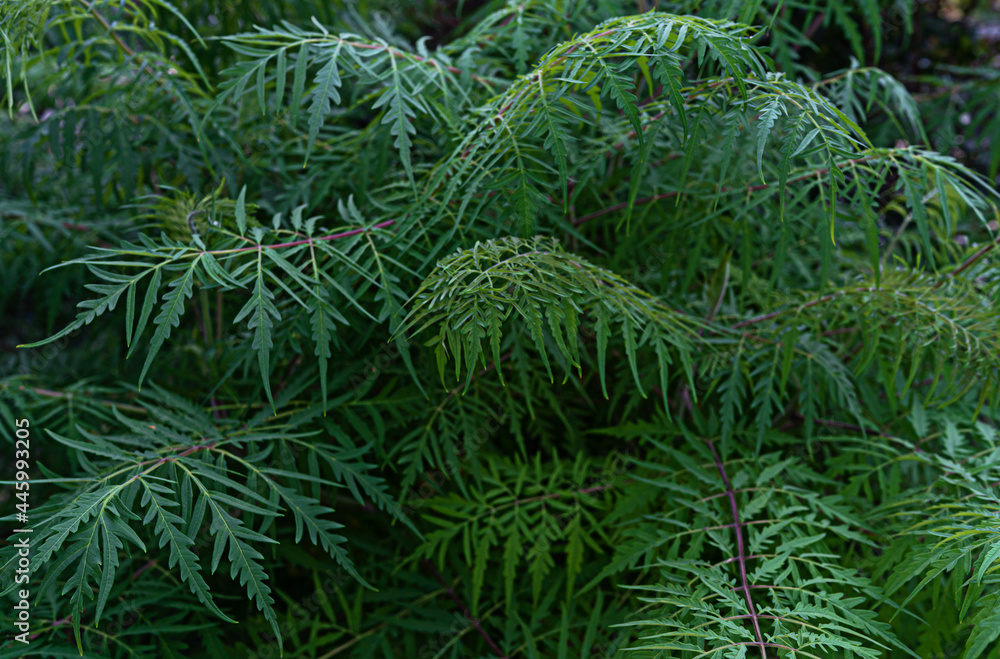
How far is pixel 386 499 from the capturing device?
86 cm

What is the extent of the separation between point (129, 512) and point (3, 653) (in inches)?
12.0

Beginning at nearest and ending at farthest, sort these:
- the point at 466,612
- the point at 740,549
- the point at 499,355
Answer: the point at 499,355 → the point at 740,549 → the point at 466,612

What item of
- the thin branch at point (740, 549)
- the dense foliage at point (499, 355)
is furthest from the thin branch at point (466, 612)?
the thin branch at point (740, 549)

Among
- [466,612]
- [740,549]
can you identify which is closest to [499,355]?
[740,549]

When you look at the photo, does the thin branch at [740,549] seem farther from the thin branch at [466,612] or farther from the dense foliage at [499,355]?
the thin branch at [466,612]

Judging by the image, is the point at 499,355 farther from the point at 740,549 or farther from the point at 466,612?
the point at 466,612

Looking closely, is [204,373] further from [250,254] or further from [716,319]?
[716,319]

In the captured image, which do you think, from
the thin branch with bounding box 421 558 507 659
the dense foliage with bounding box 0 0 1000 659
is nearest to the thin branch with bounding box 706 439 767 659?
the dense foliage with bounding box 0 0 1000 659

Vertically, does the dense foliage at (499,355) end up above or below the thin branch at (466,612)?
above

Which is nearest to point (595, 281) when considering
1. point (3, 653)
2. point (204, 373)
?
point (204, 373)

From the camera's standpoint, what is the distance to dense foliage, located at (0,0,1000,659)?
75 centimetres

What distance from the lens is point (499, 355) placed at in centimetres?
73

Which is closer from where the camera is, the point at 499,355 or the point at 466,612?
the point at 499,355

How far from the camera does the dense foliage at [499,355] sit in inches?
29.7
